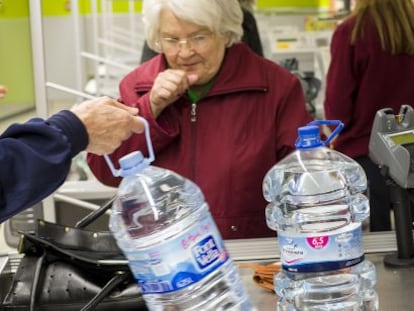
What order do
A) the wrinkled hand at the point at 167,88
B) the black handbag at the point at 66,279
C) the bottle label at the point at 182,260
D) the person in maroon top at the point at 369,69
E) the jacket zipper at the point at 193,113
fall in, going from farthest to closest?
1. the person in maroon top at the point at 369,69
2. the jacket zipper at the point at 193,113
3. the wrinkled hand at the point at 167,88
4. the black handbag at the point at 66,279
5. the bottle label at the point at 182,260

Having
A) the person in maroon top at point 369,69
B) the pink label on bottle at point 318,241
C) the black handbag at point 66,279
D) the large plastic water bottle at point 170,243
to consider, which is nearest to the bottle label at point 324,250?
the pink label on bottle at point 318,241

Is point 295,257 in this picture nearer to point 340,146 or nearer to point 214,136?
point 214,136

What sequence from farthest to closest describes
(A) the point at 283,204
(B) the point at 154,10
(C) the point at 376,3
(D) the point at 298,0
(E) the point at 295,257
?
(D) the point at 298,0 < (C) the point at 376,3 < (B) the point at 154,10 < (A) the point at 283,204 < (E) the point at 295,257

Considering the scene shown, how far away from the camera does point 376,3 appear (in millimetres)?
3598

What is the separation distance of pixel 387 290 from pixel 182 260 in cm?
66

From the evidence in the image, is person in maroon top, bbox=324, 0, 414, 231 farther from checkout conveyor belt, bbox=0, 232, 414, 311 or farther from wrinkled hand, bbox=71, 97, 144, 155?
wrinkled hand, bbox=71, 97, 144, 155

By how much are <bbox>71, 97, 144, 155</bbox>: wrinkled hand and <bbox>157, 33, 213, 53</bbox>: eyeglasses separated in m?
0.62

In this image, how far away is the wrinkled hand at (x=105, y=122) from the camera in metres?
1.44

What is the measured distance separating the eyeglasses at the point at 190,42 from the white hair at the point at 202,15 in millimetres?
33

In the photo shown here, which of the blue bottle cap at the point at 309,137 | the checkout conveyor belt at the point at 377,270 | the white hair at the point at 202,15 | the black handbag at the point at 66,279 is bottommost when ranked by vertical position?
the checkout conveyor belt at the point at 377,270

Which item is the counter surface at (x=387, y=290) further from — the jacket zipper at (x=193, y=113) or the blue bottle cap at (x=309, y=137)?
the jacket zipper at (x=193, y=113)

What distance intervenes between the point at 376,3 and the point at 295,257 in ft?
8.02

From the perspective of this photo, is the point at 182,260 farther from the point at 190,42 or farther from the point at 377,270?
the point at 190,42

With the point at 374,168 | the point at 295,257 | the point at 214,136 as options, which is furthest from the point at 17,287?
the point at 374,168
